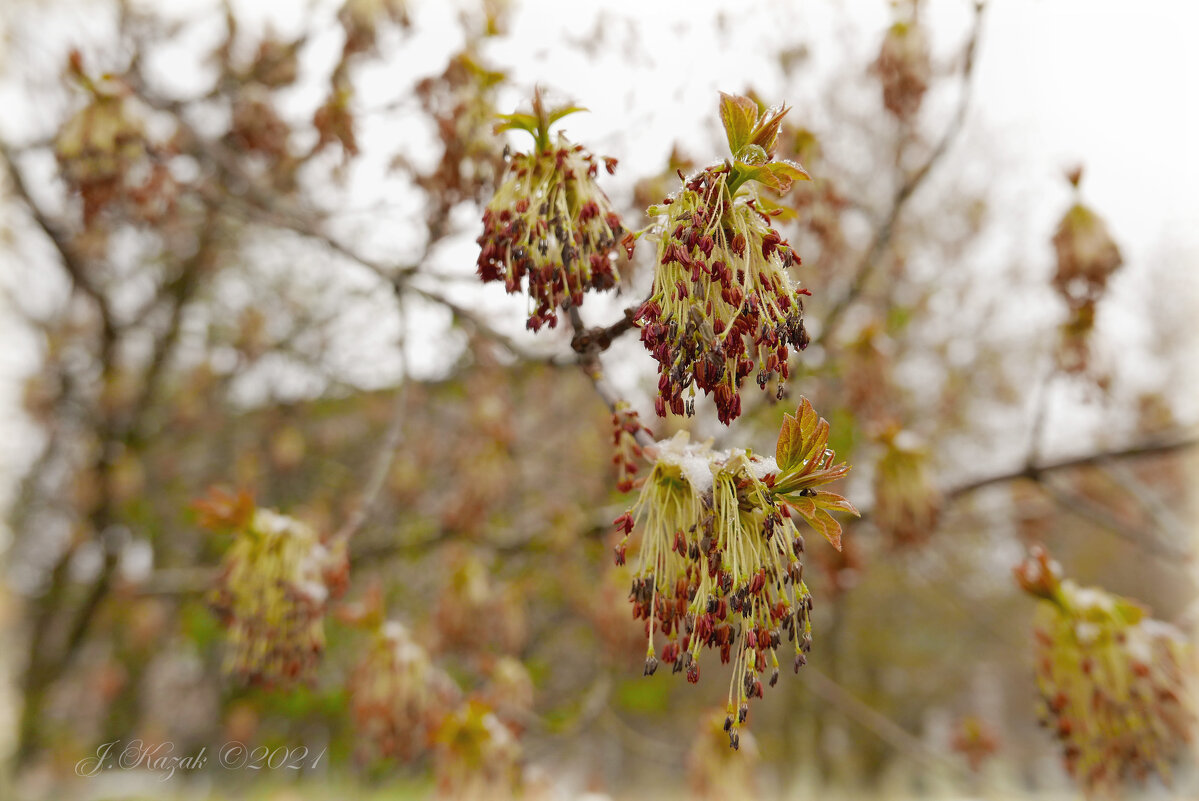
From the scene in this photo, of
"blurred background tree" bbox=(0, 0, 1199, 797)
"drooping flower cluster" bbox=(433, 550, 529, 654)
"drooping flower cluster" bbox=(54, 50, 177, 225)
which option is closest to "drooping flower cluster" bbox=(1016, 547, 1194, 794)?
"blurred background tree" bbox=(0, 0, 1199, 797)

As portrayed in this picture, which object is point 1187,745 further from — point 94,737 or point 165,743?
point 94,737

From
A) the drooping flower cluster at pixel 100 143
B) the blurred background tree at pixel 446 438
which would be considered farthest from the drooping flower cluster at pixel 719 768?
the drooping flower cluster at pixel 100 143

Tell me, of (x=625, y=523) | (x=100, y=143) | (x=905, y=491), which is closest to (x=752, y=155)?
(x=625, y=523)

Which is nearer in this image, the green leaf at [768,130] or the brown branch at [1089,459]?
the green leaf at [768,130]

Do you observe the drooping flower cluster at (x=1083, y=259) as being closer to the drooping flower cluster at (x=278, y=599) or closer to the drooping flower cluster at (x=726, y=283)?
the drooping flower cluster at (x=726, y=283)

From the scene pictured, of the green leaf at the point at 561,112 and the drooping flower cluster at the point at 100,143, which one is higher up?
the drooping flower cluster at the point at 100,143

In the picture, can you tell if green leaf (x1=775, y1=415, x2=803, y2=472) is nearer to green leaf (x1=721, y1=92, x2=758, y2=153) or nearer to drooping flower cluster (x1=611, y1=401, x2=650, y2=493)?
drooping flower cluster (x1=611, y1=401, x2=650, y2=493)
